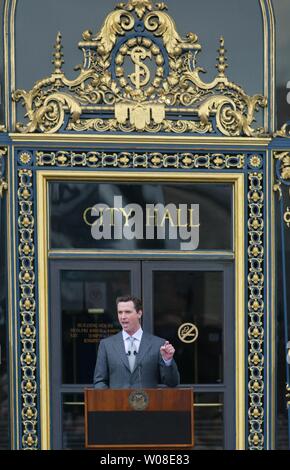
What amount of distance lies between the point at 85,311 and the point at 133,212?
3.21 feet

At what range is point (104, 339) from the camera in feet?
15.3

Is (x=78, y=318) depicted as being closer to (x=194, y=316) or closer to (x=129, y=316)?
→ (x=129, y=316)

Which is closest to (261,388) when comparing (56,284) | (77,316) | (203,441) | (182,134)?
(203,441)

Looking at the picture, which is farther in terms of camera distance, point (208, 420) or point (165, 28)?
point (208, 420)

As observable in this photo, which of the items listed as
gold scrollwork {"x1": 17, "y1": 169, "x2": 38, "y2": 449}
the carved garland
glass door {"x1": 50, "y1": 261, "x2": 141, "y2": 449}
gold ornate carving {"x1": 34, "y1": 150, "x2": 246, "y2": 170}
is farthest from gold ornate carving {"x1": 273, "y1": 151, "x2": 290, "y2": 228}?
gold scrollwork {"x1": 17, "y1": 169, "x2": 38, "y2": 449}

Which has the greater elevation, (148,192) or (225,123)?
(225,123)

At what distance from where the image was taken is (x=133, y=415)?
15.1 ft

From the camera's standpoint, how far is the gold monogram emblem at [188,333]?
4.68 meters

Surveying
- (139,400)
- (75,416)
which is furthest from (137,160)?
(75,416)

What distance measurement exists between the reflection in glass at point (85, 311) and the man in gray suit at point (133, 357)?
3.6 inches

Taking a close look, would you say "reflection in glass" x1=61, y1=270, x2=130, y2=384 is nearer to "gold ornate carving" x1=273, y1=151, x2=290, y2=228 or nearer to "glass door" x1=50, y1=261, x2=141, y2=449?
"glass door" x1=50, y1=261, x2=141, y2=449
